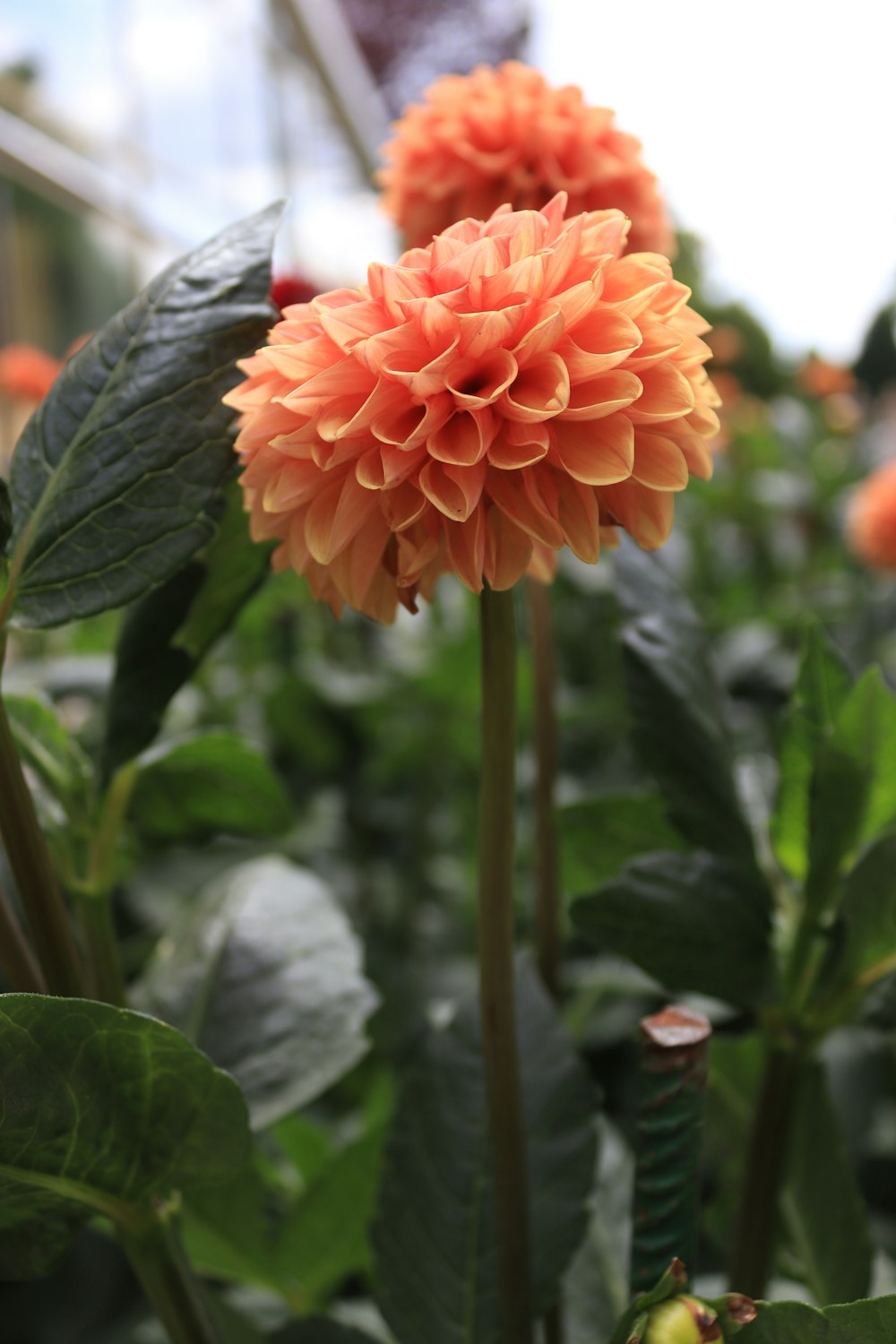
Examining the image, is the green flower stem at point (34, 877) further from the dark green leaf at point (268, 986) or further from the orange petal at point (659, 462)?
the orange petal at point (659, 462)

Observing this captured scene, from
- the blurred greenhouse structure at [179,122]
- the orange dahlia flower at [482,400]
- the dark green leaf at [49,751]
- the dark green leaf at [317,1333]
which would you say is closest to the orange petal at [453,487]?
the orange dahlia flower at [482,400]

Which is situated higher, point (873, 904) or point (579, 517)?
point (579, 517)

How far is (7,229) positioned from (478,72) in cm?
225

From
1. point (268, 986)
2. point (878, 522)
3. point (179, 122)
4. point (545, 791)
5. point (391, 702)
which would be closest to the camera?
point (268, 986)

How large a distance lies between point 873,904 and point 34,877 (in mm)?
293

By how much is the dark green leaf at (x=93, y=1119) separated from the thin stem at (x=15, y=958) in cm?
5

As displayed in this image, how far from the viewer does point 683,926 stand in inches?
16.0

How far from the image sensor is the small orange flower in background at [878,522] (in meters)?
1.30

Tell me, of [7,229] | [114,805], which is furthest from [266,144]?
[114,805]

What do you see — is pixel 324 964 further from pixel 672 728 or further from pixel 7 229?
pixel 7 229

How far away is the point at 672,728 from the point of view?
44cm

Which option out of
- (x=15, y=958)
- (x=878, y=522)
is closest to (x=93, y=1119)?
(x=15, y=958)

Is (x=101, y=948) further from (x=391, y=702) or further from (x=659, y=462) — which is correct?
(x=391, y=702)

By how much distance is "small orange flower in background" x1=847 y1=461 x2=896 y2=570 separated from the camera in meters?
1.30
